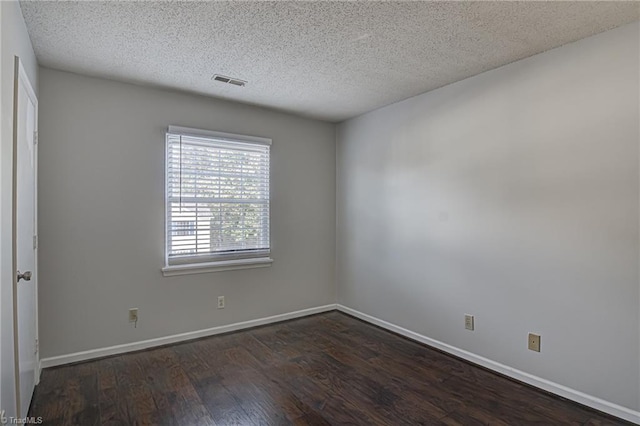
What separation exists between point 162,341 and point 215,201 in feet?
4.65

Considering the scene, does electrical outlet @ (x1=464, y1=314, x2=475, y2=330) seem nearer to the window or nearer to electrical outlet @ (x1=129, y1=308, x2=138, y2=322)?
the window

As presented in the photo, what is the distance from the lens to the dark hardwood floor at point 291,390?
2178mm

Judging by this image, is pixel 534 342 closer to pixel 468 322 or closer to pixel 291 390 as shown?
pixel 468 322

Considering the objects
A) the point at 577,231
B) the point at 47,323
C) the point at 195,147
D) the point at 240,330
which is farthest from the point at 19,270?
the point at 577,231

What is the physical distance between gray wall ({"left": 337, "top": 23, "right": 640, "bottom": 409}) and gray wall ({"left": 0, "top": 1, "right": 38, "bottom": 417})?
3020mm

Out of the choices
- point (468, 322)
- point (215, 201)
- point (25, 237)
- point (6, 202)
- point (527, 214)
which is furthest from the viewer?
point (215, 201)

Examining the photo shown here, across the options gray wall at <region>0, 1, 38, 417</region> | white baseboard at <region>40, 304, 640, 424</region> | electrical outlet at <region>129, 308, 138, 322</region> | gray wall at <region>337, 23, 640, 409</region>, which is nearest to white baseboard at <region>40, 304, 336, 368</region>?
white baseboard at <region>40, 304, 640, 424</region>

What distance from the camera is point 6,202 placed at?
5.41 ft

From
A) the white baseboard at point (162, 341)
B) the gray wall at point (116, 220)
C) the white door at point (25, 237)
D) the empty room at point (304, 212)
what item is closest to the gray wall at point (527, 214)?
the empty room at point (304, 212)

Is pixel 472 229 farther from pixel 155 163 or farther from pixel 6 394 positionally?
pixel 6 394

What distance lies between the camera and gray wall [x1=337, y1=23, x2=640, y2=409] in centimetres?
220

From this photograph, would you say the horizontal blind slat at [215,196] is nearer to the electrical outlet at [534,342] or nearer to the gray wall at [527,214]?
the gray wall at [527,214]

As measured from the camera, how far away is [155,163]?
129 inches

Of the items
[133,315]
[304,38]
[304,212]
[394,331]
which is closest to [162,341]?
[133,315]
